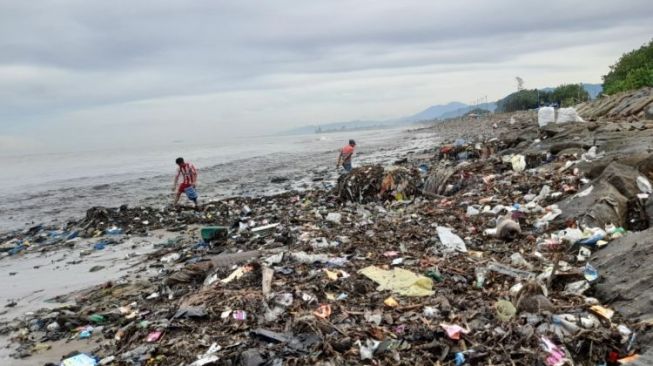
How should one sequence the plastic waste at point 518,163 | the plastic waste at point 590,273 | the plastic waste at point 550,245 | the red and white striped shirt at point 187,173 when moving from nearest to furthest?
the plastic waste at point 590,273 → the plastic waste at point 550,245 → the plastic waste at point 518,163 → the red and white striped shirt at point 187,173

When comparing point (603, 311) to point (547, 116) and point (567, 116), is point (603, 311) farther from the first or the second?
point (547, 116)

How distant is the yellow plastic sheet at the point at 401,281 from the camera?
15.9 ft

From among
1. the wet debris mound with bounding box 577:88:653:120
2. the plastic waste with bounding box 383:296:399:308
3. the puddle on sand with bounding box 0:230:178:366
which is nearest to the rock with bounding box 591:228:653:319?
the plastic waste with bounding box 383:296:399:308

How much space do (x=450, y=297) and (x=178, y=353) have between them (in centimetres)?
248

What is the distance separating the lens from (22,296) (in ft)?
24.3

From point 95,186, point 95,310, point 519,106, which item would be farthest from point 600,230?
point 519,106

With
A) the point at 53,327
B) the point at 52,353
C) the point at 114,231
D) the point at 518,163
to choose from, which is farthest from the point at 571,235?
the point at 114,231

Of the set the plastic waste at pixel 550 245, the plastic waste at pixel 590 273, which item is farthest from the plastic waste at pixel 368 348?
the plastic waste at pixel 550 245

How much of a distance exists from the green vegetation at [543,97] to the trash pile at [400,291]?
58.1 meters

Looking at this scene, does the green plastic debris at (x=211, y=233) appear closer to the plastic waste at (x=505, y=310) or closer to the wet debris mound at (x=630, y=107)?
the plastic waste at (x=505, y=310)

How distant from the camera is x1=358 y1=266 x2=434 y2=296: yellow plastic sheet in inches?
191

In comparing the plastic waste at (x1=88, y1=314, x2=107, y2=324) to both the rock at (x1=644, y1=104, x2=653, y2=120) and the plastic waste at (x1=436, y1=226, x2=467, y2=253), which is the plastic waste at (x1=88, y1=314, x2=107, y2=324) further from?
the rock at (x1=644, y1=104, x2=653, y2=120)

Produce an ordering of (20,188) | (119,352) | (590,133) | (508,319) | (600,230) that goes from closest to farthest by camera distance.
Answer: (508,319)
(119,352)
(600,230)
(590,133)
(20,188)

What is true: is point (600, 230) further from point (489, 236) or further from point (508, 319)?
point (508, 319)
